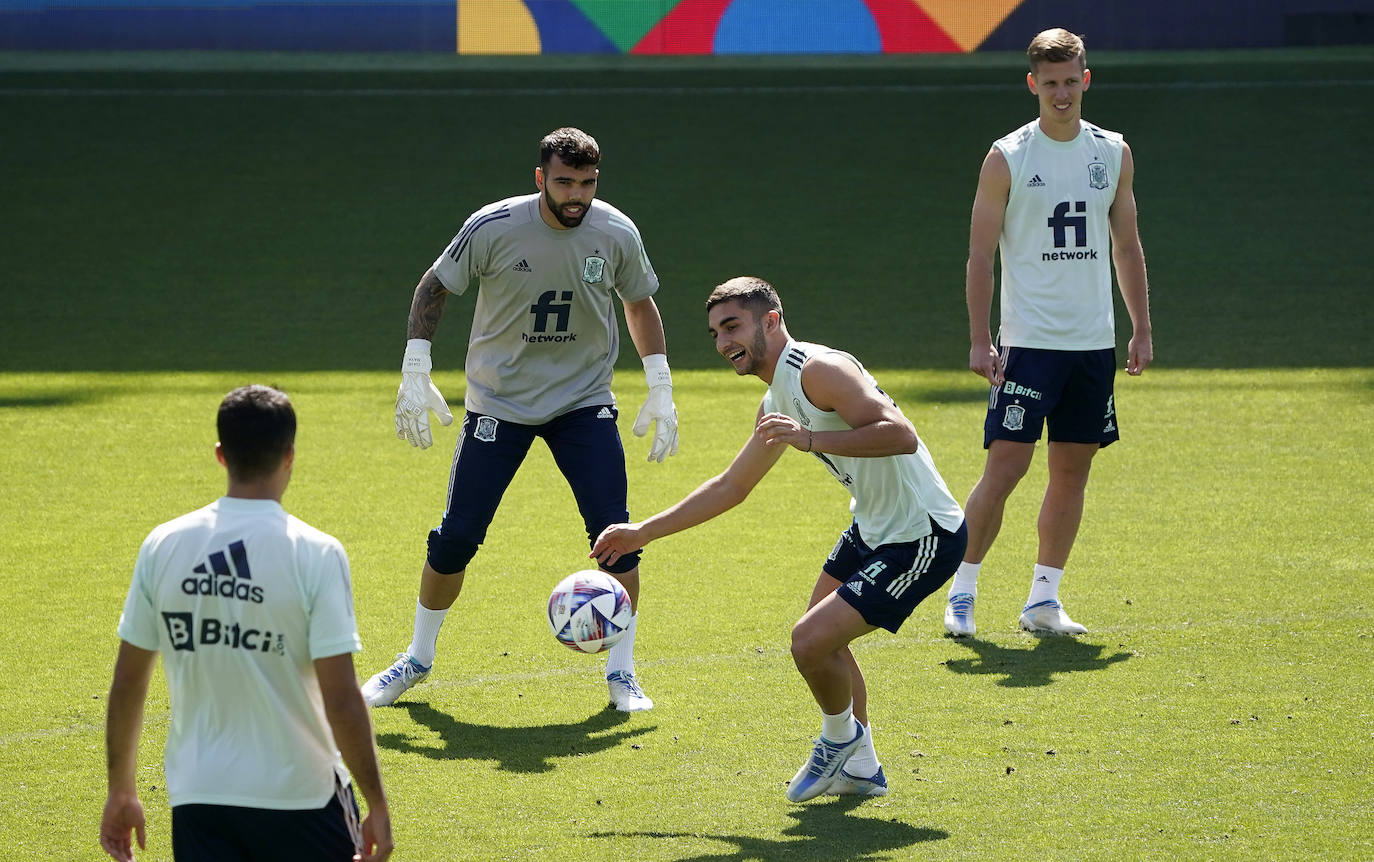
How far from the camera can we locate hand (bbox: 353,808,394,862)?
11.9 ft

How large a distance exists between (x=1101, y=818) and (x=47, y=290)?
12469 millimetres

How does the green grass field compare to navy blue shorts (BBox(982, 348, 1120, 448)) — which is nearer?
the green grass field

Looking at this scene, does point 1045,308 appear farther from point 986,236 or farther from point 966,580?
point 966,580

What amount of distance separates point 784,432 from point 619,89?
687 inches

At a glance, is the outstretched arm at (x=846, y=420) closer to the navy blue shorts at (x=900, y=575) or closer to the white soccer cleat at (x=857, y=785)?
the navy blue shorts at (x=900, y=575)

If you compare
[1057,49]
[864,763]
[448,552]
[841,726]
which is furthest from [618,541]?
[1057,49]

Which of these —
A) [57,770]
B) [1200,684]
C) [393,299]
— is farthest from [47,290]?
[1200,684]

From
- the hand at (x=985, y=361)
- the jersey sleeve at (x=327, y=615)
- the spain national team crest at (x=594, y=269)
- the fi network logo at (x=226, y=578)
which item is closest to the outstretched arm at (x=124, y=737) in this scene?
the fi network logo at (x=226, y=578)

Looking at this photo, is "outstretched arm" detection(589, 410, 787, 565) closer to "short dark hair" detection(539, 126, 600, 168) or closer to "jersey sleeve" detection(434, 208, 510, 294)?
"short dark hair" detection(539, 126, 600, 168)

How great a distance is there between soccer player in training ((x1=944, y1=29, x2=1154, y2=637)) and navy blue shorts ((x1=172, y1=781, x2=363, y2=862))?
162 inches

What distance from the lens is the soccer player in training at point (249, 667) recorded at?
3.58 m

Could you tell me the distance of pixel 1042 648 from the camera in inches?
281

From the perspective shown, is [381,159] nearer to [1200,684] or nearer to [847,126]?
[847,126]

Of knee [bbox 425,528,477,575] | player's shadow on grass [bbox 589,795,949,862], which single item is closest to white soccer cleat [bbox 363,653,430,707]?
knee [bbox 425,528,477,575]
